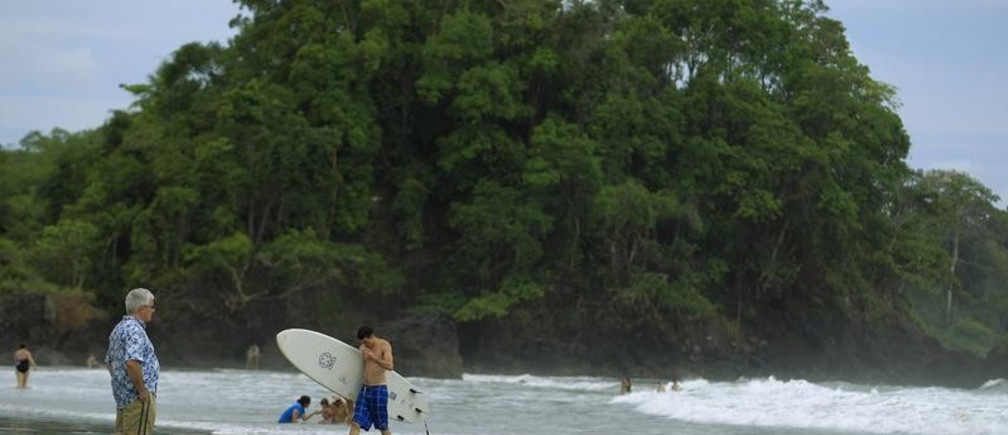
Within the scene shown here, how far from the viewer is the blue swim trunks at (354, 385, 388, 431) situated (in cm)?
1327

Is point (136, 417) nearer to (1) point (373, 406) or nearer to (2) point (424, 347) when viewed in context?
(1) point (373, 406)

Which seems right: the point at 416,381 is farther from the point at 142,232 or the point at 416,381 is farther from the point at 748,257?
the point at 748,257

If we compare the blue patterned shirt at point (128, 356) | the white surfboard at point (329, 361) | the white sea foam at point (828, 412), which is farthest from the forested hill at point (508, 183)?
the blue patterned shirt at point (128, 356)

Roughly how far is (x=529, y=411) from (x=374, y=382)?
11.4m

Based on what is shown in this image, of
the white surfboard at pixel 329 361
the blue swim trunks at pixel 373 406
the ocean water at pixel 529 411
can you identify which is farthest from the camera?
the ocean water at pixel 529 411

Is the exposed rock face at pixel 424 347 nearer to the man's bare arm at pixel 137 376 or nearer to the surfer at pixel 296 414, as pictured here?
the surfer at pixel 296 414

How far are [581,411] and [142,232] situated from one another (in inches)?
771

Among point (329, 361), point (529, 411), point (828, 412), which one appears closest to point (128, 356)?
point (329, 361)

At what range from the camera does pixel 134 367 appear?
336 inches

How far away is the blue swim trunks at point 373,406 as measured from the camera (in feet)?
43.5

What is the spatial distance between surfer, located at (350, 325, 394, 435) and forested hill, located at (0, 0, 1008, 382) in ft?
86.5

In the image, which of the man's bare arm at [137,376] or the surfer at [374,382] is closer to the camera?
the man's bare arm at [137,376]

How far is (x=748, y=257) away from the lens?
4581cm

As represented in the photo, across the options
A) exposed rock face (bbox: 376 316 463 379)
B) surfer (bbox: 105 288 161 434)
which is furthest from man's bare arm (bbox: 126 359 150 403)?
exposed rock face (bbox: 376 316 463 379)
